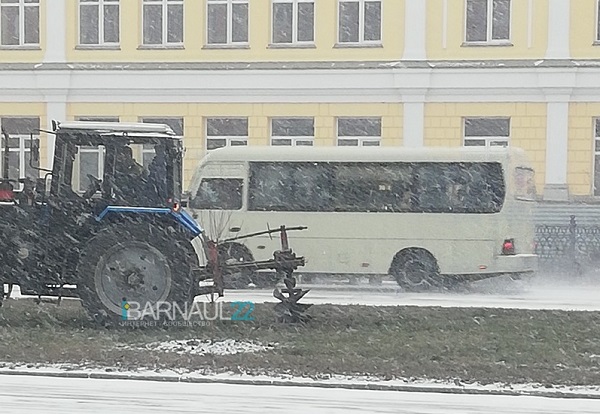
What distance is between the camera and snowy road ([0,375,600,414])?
9.39 metres

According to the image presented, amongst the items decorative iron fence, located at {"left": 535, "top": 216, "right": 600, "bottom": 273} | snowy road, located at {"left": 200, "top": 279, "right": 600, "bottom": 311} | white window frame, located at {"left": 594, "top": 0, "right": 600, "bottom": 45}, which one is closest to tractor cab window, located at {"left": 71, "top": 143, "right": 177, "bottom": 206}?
snowy road, located at {"left": 200, "top": 279, "right": 600, "bottom": 311}

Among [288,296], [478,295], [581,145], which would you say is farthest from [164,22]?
[288,296]

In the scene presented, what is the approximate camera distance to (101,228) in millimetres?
13484

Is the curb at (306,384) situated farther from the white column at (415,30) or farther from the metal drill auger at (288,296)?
the white column at (415,30)

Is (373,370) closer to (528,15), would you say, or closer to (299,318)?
(299,318)

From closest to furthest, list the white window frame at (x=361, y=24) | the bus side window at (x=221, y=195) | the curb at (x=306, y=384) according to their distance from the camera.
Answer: the curb at (x=306, y=384), the bus side window at (x=221, y=195), the white window frame at (x=361, y=24)

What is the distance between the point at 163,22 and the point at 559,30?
1062 cm

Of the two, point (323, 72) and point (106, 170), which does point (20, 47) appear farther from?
point (106, 170)

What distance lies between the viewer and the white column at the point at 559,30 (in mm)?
28867

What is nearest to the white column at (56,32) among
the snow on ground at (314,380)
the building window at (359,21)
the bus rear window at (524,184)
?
the building window at (359,21)

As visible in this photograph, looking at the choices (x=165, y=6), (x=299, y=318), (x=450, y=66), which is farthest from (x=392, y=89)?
(x=299, y=318)

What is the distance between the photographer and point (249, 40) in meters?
30.8

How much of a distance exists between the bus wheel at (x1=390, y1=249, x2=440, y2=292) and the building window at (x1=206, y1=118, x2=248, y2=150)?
10.4 m

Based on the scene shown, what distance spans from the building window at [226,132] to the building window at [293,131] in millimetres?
803
